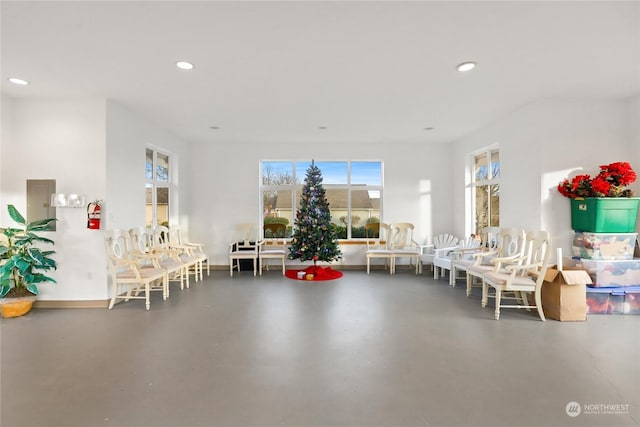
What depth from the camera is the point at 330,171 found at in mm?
7551

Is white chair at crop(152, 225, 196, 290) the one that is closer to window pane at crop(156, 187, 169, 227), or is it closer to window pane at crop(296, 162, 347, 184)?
window pane at crop(156, 187, 169, 227)

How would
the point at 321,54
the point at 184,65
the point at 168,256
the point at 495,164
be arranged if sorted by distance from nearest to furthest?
the point at 321,54 < the point at 184,65 < the point at 168,256 < the point at 495,164

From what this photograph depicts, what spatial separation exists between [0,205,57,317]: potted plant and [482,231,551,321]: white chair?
228 inches

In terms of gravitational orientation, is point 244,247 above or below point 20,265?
below

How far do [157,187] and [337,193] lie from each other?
385cm

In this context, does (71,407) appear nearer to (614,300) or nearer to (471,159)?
(614,300)

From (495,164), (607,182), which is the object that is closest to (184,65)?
(607,182)

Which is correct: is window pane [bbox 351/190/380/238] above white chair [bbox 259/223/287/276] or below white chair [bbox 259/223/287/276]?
above

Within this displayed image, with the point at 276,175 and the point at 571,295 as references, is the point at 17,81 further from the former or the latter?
the point at 571,295

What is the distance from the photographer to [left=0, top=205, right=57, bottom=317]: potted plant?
397cm

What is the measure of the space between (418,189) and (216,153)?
4807mm

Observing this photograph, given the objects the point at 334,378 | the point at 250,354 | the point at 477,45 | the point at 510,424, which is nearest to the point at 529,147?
the point at 477,45

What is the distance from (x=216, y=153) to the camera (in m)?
7.33

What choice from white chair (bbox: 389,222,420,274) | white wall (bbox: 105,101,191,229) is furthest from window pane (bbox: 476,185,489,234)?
white wall (bbox: 105,101,191,229)
